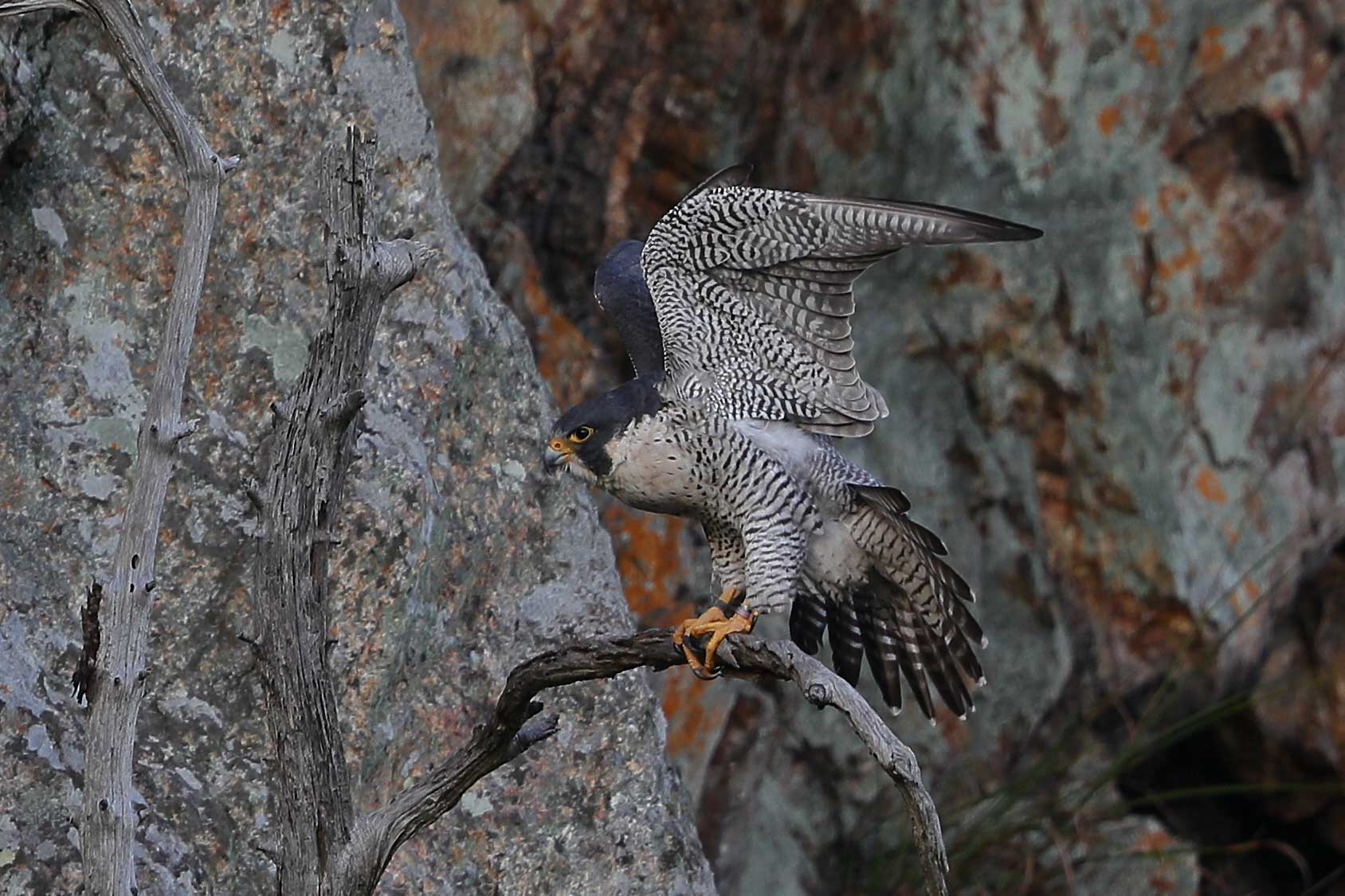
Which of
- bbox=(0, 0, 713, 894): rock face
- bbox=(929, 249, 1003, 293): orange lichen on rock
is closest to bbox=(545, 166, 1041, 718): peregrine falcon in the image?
bbox=(0, 0, 713, 894): rock face

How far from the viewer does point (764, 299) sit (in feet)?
11.0

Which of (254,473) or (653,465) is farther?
(254,473)

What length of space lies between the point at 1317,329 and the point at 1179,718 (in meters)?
1.61

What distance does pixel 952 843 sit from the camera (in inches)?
205

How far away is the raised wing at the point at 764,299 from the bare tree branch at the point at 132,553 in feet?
3.51

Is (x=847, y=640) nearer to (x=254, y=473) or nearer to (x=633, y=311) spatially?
(x=633, y=311)

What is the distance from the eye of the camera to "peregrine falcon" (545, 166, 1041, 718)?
3.15m

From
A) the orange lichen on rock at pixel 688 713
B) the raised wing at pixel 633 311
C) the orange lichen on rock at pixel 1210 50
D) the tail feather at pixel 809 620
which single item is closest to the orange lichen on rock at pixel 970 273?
the orange lichen on rock at pixel 1210 50

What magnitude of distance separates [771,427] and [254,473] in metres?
1.17

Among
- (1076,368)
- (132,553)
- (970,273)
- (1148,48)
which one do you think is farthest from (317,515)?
(1148,48)

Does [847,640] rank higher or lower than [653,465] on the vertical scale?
lower

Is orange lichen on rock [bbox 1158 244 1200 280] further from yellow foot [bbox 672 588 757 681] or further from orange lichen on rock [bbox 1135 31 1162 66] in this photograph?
yellow foot [bbox 672 588 757 681]

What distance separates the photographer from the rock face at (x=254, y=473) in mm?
3305

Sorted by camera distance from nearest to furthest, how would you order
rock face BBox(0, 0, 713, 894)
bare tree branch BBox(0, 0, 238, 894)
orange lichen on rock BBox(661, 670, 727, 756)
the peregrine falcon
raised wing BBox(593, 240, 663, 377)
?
bare tree branch BBox(0, 0, 238, 894)
the peregrine falcon
rock face BBox(0, 0, 713, 894)
raised wing BBox(593, 240, 663, 377)
orange lichen on rock BBox(661, 670, 727, 756)
